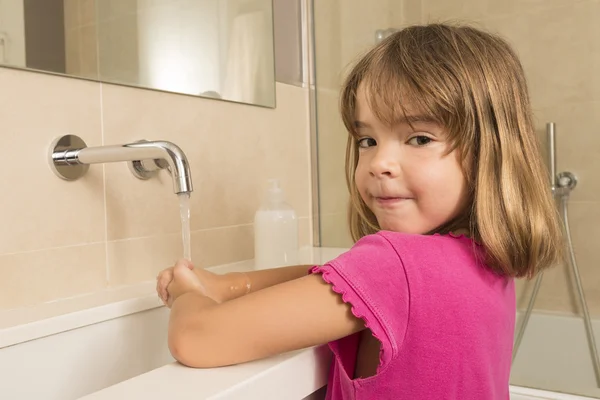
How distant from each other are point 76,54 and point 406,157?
52 cm

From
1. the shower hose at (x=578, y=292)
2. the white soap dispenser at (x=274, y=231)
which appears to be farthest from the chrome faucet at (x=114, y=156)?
the shower hose at (x=578, y=292)

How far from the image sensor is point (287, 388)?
21.2 inches

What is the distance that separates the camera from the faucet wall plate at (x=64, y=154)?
0.83m


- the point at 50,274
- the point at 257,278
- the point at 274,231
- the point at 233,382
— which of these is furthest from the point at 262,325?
the point at 274,231

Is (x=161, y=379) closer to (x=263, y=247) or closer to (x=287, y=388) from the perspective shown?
(x=287, y=388)

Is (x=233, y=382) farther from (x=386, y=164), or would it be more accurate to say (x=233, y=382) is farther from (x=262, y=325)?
(x=386, y=164)

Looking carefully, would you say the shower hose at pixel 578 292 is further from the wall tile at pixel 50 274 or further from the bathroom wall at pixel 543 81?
the wall tile at pixel 50 274

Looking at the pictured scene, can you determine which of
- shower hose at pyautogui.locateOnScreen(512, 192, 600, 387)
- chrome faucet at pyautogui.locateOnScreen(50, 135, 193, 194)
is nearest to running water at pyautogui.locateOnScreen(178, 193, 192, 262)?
chrome faucet at pyautogui.locateOnScreen(50, 135, 193, 194)

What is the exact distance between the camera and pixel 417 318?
0.57 meters

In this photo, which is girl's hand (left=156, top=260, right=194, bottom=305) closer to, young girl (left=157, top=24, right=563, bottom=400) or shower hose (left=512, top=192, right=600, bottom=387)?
young girl (left=157, top=24, right=563, bottom=400)

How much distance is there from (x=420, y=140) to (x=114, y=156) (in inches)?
16.2

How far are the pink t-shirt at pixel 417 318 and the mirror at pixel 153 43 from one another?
54 cm

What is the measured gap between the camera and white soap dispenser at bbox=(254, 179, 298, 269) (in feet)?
3.51

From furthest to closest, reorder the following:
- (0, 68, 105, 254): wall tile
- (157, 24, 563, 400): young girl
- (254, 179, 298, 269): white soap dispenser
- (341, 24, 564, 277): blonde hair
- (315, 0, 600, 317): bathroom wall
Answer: (315, 0, 600, 317): bathroom wall < (254, 179, 298, 269): white soap dispenser < (0, 68, 105, 254): wall tile < (341, 24, 564, 277): blonde hair < (157, 24, 563, 400): young girl
